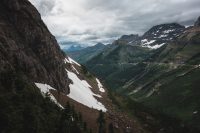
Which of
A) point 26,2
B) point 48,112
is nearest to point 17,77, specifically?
point 48,112

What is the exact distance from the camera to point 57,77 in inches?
7333

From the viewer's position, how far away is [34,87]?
5659 inches

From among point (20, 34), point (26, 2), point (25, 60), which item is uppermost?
point (26, 2)

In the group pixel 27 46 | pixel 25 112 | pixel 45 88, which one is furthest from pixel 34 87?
pixel 25 112

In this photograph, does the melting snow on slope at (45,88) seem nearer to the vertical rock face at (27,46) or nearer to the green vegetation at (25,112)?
the vertical rock face at (27,46)

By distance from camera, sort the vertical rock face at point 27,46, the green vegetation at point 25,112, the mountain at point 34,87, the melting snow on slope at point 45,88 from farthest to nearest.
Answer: the melting snow on slope at point 45,88 → the vertical rock face at point 27,46 → the mountain at point 34,87 → the green vegetation at point 25,112

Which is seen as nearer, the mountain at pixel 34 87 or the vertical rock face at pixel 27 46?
the mountain at pixel 34 87

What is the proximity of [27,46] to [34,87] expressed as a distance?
95.7ft

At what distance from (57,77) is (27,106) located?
7206 centimetres

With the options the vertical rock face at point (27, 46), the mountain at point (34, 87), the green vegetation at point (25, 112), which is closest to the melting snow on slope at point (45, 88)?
the mountain at point (34, 87)

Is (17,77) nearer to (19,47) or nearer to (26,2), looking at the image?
(19,47)

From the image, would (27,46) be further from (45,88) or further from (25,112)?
(25,112)

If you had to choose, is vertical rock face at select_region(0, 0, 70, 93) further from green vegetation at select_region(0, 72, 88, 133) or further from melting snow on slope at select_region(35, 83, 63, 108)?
green vegetation at select_region(0, 72, 88, 133)

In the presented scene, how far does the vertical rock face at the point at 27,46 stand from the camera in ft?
473
